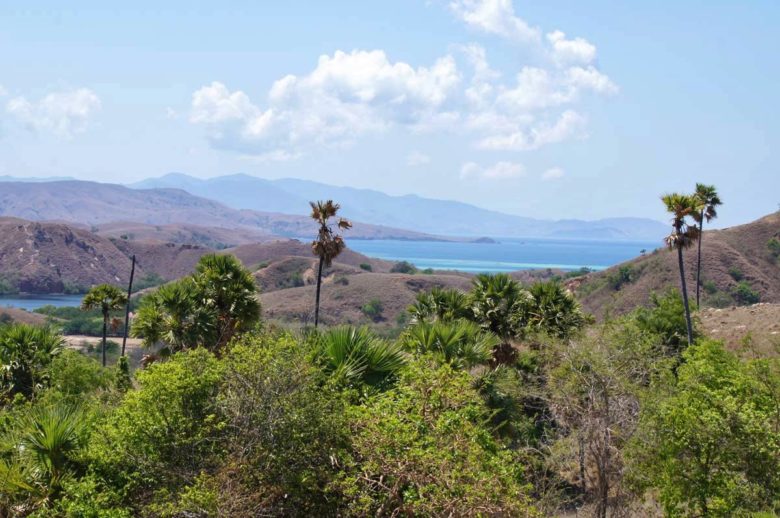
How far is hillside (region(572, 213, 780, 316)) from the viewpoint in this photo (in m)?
78.0

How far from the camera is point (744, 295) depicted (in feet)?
257

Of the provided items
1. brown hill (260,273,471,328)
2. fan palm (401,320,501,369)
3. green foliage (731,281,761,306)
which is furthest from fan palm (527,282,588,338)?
brown hill (260,273,471,328)

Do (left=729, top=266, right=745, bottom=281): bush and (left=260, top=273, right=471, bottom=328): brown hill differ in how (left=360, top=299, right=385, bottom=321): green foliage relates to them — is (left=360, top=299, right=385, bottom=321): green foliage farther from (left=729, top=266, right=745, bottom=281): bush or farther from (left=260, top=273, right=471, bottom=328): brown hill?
(left=729, top=266, right=745, bottom=281): bush

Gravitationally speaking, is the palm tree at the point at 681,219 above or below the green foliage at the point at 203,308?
above

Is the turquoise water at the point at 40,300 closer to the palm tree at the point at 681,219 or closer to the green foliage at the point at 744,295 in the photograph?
the green foliage at the point at 744,295

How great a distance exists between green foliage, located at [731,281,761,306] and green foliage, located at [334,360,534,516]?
71738mm

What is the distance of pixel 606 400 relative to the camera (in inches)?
639

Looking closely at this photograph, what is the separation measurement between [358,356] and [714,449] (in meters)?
6.76

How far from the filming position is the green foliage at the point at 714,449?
1400cm

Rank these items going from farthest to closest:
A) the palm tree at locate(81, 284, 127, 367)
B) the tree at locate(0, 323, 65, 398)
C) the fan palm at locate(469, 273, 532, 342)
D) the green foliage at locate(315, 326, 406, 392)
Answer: the palm tree at locate(81, 284, 127, 367), the fan palm at locate(469, 273, 532, 342), the tree at locate(0, 323, 65, 398), the green foliage at locate(315, 326, 406, 392)

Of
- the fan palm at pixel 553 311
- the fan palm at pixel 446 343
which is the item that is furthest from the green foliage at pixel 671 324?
the fan palm at pixel 446 343

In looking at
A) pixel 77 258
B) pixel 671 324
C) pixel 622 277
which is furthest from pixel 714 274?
pixel 77 258

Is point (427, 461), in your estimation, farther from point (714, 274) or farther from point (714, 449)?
point (714, 274)

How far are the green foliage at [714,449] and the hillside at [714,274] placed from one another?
197ft
